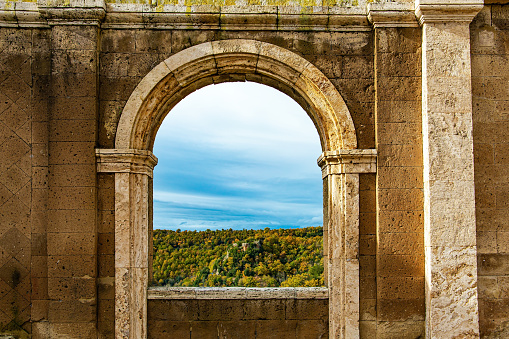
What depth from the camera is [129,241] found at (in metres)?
4.54

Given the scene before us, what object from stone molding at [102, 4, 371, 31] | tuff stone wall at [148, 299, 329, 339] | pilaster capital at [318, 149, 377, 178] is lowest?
tuff stone wall at [148, 299, 329, 339]

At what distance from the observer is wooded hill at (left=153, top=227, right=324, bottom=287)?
272 inches

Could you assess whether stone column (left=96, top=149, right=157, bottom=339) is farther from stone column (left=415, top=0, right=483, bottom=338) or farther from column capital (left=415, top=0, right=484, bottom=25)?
column capital (left=415, top=0, right=484, bottom=25)

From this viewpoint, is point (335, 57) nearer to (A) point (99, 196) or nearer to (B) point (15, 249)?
(A) point (99, 196)

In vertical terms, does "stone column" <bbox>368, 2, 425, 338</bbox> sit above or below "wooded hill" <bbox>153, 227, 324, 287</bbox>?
above

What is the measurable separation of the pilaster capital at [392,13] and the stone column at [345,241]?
1535mm

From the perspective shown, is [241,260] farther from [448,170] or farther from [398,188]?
[448,170]

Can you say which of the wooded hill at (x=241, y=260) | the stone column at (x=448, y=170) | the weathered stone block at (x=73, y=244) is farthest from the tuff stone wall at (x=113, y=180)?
the wooded hill at (x=241, y=260)

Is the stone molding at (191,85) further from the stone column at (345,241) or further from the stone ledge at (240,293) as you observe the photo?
the stone ledge at (240,293)

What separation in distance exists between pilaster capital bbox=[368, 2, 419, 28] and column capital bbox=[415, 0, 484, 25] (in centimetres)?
8

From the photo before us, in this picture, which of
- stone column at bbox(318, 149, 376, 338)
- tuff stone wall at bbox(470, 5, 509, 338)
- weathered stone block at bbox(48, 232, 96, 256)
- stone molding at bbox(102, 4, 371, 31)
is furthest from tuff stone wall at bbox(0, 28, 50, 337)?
tuff stone wall at bbox(470, 5, 509, 338)

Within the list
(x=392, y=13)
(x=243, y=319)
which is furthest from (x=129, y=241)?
(x=392, y=13)

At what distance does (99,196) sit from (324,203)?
2724 mm

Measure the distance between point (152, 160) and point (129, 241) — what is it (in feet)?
3.38
